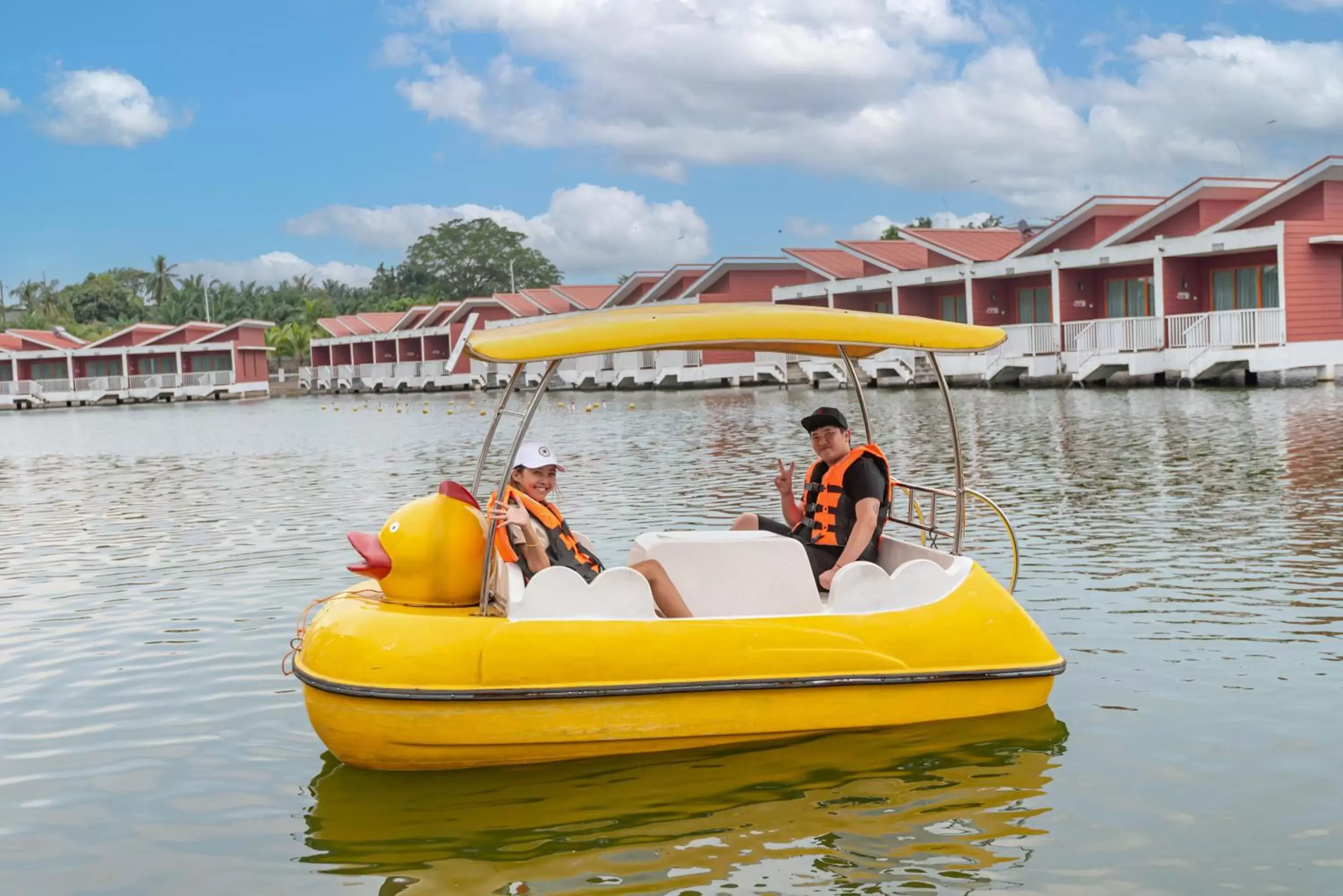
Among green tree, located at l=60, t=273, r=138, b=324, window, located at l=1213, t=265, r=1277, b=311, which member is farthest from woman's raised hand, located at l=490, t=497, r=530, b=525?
green tree, located at l=60, t=273, r=138, b=324

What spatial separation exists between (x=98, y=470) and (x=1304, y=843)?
23.1 metres

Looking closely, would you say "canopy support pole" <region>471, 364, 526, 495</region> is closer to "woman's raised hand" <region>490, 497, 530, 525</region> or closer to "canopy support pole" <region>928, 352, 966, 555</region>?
"woman's raised hand" <region>490, 497, 530, 525</region>

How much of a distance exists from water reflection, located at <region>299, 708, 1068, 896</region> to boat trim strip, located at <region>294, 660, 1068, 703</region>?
27 cm

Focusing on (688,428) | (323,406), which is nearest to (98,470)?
(688,428)

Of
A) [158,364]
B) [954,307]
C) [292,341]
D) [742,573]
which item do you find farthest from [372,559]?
[292,341]

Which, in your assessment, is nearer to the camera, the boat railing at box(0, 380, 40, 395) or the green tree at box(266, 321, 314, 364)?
the boat railing at box(0, 380, 40, 395)

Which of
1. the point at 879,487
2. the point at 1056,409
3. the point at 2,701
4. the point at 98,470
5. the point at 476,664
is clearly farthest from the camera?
the point at 1056,409

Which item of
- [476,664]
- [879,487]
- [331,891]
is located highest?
[879,487]

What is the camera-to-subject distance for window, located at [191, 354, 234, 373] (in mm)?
78750

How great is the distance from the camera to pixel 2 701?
7.93 metres

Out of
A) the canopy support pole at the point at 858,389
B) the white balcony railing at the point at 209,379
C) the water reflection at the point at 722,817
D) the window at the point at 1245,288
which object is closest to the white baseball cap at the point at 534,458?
the water reflection at the point at 722,817

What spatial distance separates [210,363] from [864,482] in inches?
3033

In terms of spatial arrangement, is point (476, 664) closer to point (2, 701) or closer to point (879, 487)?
point (879, 487)

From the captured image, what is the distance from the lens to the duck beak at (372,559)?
21.0 feet
